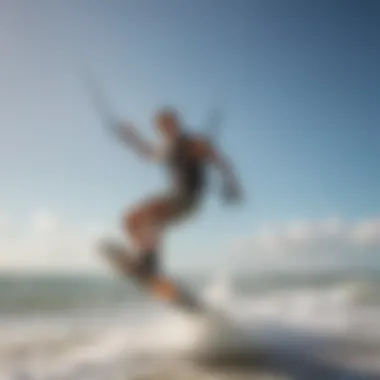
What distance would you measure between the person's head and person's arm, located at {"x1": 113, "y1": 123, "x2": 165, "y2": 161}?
5cm

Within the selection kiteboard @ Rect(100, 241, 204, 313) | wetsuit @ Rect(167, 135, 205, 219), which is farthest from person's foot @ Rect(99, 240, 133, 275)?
wetsuit @ Rect(167, 135, 205, 219)

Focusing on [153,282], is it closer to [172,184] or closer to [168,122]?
[172,184]

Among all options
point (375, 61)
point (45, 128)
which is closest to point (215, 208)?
point (45, 128)

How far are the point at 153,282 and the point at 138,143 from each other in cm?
34

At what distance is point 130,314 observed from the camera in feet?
5.30

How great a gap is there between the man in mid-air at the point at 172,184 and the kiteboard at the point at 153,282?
1 cm

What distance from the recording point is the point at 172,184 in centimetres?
162

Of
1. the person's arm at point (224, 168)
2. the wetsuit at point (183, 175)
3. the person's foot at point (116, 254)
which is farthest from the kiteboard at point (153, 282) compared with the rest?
the person's arm at point (224, 168)

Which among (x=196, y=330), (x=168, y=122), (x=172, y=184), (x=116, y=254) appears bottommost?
(x=196, y=330)

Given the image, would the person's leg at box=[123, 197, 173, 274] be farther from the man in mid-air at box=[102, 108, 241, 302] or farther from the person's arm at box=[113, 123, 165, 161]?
the person's arm at box=[113, 123, 165, 161]

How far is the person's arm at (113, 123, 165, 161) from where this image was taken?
1628 mm

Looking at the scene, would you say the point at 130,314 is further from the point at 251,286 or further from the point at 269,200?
the point at 269,200

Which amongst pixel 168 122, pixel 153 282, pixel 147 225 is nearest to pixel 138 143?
pixel 168 122

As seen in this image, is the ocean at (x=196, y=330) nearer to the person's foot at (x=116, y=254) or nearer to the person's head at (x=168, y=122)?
the person's foot at (x=116, y=254)
